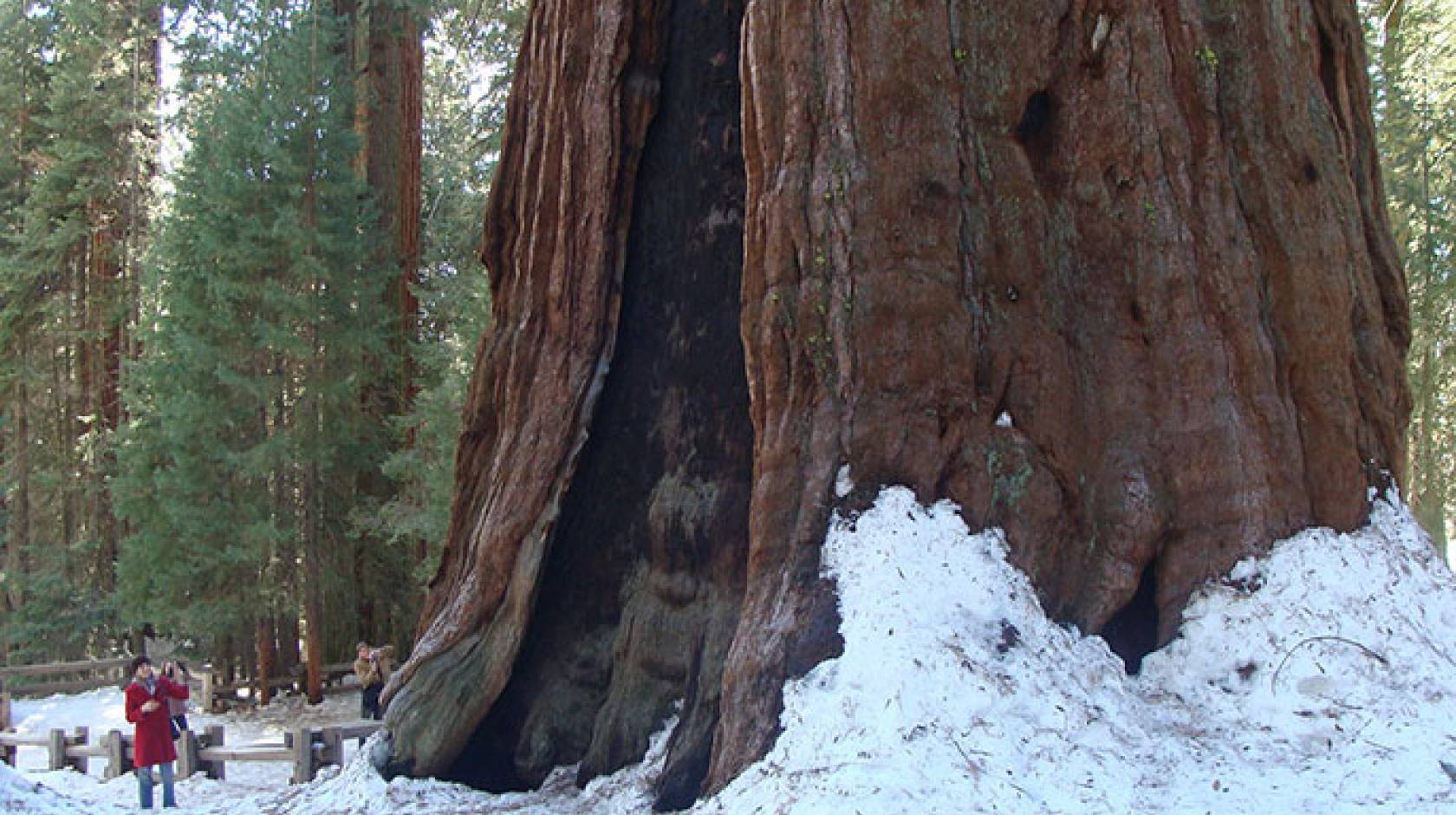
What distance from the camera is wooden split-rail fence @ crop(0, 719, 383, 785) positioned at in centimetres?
1065

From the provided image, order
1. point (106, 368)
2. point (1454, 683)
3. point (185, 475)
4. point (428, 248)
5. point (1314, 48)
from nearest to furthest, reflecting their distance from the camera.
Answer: point (1454, 683) → point (1314, 48) → point (185, 475) → point (428, 248) → point (106, 368)

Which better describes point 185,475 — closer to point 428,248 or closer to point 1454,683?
point 428,248

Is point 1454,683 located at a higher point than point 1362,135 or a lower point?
lower

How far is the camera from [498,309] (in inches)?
298

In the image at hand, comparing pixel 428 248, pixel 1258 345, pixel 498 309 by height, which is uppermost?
pixel 428 248

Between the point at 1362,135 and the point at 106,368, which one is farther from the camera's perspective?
the point at 106,368

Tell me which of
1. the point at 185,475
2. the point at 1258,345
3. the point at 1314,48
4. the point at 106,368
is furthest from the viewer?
the point at 106,368

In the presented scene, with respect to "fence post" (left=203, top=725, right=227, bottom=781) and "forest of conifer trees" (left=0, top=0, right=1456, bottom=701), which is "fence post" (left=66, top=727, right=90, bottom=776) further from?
"forest of conifer trees" (left=0, top=0, right=1456, bottom=701)

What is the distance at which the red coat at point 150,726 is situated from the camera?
9.25 meters

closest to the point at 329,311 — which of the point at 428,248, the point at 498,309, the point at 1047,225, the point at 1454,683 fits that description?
the point at 428,248

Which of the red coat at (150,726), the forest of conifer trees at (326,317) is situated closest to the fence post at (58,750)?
the forest of conifer trees at (326,317)

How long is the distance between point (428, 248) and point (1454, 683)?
57.0 ft

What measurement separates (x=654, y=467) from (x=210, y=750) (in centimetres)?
725

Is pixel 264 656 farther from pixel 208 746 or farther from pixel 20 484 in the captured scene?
pixel 20 484
